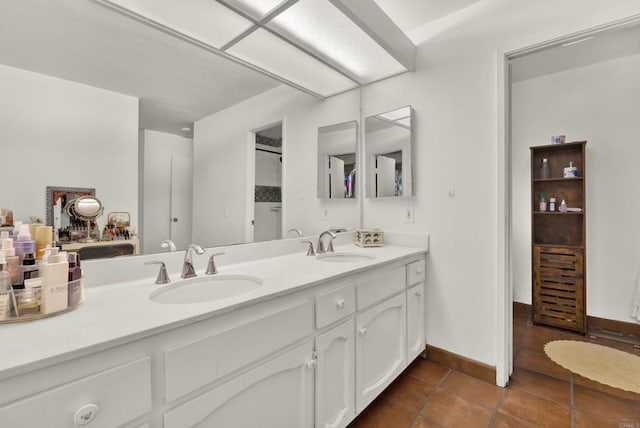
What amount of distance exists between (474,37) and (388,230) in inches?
54.6

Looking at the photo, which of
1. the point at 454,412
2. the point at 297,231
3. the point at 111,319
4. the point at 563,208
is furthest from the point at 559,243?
the point at 111,319

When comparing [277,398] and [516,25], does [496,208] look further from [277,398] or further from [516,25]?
[277,398]

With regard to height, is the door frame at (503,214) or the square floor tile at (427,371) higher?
the door frame at (503,214)

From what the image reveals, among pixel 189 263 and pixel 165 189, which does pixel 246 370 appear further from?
pixel 165 189

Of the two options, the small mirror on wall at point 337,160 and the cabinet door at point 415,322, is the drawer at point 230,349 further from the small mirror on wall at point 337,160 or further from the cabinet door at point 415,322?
the small mirror on wall at point 337,160

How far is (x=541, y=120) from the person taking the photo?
285cm

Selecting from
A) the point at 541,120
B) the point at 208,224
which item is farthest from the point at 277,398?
the point at 541,120

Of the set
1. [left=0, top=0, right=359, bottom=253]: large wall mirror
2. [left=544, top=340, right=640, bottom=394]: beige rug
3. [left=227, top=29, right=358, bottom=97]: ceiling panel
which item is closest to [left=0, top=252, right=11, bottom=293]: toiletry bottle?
[left=0, top=0, right=359, bottom=253]: large wall mirror

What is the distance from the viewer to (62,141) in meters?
0.99

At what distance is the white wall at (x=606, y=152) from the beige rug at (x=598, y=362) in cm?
61

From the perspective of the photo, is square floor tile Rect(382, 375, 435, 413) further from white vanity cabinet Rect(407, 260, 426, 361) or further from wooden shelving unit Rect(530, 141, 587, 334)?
wooden shelving unit Rect(530, 141, 587, 334)

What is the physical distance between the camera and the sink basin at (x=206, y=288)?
1109 millimetres

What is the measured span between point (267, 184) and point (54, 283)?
43.4 inches

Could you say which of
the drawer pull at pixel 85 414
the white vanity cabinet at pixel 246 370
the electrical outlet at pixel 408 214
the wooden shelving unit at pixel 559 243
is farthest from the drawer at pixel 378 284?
the wooden shelving unit at pixel 559 243
